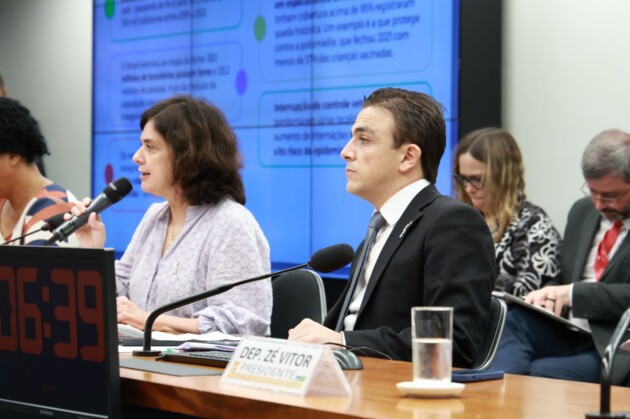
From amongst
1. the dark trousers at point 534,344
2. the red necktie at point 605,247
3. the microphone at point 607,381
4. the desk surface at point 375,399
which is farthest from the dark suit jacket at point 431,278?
the red necktie at point 605,247

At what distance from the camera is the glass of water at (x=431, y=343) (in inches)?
64.2

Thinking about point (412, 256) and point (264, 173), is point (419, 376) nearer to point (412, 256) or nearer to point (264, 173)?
point (412, 256)

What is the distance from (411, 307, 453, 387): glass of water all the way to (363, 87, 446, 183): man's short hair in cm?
109

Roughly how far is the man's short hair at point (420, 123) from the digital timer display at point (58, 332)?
3.50 feet

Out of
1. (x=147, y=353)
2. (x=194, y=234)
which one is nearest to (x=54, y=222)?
(x=194, y=234)

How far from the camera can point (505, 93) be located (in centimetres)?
462

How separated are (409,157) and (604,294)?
121cm

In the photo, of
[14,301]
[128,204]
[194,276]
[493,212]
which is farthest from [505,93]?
[14,301]

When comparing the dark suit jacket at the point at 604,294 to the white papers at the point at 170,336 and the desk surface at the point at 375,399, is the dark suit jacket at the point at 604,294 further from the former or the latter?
the desk surface at the point at 375,399

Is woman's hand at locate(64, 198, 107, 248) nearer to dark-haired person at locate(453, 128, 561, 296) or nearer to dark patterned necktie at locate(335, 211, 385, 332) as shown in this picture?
dark patterned necktie at locate(335, 211, 385, 332)

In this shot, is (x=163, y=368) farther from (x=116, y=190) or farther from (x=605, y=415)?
(x=116, y=190)

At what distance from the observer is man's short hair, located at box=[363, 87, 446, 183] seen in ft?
8.82

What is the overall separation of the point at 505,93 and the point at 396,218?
7.09ft

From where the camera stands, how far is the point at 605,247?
3758 mm
